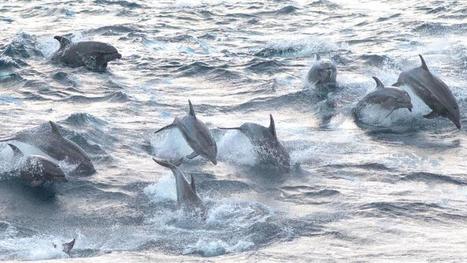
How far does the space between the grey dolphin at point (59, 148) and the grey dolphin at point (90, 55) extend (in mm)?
7021

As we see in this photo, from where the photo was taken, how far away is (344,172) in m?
14.0

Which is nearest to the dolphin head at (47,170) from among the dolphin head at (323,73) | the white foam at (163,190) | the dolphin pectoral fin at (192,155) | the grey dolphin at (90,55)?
the white foam at (163,190)

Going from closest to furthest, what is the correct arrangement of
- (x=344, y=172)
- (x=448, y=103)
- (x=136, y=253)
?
1. (x=136, y=253)
2. (x=344, y=172)
3. (x=448, y=103)

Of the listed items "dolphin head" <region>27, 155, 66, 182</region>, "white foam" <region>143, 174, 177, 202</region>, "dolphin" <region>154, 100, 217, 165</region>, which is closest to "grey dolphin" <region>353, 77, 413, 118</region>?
"dolphin" <region>154, 100, 217, 165</region>

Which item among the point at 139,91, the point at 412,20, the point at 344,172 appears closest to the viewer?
the point at 344,172

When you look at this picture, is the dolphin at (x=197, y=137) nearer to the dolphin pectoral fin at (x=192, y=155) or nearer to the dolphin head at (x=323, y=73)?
the dolphin pectoral fin at (x=192, y=155)

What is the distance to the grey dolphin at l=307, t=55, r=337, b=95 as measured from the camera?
19094 millimetres

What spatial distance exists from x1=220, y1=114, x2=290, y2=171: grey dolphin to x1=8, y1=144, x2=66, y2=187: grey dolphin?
325 centimetres

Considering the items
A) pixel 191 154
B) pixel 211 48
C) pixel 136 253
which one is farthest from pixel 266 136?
pixel 211 48

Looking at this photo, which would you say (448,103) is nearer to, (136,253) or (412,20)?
(136,253)

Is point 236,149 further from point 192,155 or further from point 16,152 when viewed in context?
point 16,152

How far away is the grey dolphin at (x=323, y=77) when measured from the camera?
19.1m

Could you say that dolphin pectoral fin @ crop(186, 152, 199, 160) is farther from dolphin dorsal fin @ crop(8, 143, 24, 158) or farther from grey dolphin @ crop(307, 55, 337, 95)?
grey dolphin @ crop(307, 55, 337, 95)

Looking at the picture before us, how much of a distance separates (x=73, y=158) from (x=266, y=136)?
3.09 metres
